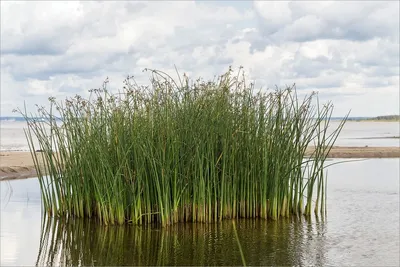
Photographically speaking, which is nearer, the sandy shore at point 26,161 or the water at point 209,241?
the water at point 209,241

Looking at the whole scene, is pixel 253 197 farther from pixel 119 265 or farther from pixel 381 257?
pixel 119 265

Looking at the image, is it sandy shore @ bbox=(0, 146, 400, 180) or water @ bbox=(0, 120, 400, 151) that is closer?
sandy shore @ bbox=(0, 146, 400, 180)

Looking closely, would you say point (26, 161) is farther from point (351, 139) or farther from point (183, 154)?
point (351, 139)

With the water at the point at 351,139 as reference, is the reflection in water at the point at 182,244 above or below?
below

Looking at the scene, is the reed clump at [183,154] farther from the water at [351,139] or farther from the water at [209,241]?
the water at [351,139]

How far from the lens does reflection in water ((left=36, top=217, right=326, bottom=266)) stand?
7.39m

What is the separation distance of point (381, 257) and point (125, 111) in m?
4.44

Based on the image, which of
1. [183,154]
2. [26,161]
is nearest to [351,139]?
[26,161]

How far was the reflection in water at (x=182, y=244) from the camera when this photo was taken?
7.39 metres

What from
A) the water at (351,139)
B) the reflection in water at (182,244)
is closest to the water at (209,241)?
the reflection in water at (182,244)

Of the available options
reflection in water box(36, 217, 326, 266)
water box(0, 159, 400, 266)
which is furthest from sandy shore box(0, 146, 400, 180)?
reflection in water box(36, 217, 326, 266)

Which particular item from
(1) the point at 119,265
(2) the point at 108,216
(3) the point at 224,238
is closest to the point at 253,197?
(3) the point at 224,238

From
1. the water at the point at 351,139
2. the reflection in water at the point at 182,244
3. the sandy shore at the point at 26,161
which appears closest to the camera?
the reflection in water at the point at 182,244

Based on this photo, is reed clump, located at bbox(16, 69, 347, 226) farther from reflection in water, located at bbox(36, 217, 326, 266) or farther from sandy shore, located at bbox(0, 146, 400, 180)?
sandy shore, located at bbox(0, 146, 400, 180)
